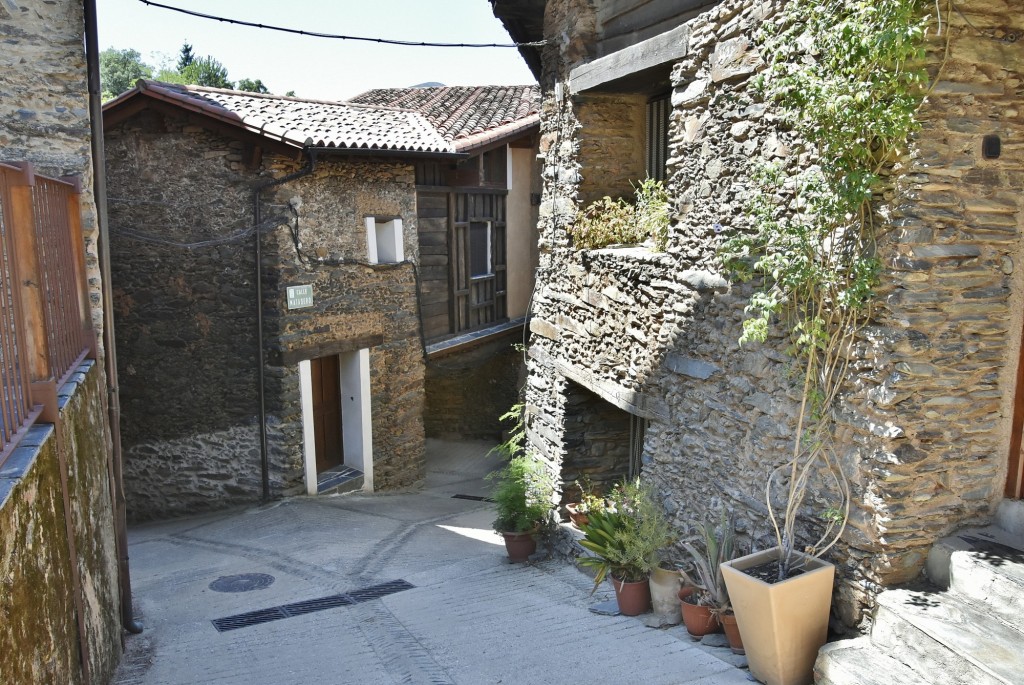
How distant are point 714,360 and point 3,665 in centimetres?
400

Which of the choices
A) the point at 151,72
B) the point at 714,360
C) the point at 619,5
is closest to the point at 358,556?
the point at 714,360

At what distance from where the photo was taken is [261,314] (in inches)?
382

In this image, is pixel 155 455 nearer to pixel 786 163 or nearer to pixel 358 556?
pixel 358 556

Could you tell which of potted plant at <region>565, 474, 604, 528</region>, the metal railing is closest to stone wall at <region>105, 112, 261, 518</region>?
the metal railing

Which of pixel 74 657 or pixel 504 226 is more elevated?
pixel 504 226

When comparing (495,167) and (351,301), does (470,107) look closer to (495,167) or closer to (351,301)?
(495,167)

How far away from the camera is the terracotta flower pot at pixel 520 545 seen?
7.29 meters

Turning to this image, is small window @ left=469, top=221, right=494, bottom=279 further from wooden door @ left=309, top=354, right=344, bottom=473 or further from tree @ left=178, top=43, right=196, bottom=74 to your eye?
tree @ left=178, top=43, right=196, bottom=74

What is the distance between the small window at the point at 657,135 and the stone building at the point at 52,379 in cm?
431

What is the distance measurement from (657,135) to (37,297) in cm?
502

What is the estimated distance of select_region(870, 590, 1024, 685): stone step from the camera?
3.25 m

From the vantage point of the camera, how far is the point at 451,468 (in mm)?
13062

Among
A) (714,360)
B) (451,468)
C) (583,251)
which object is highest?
(583,251)

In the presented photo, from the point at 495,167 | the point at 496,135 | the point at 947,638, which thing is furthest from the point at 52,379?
the point at 495,167
